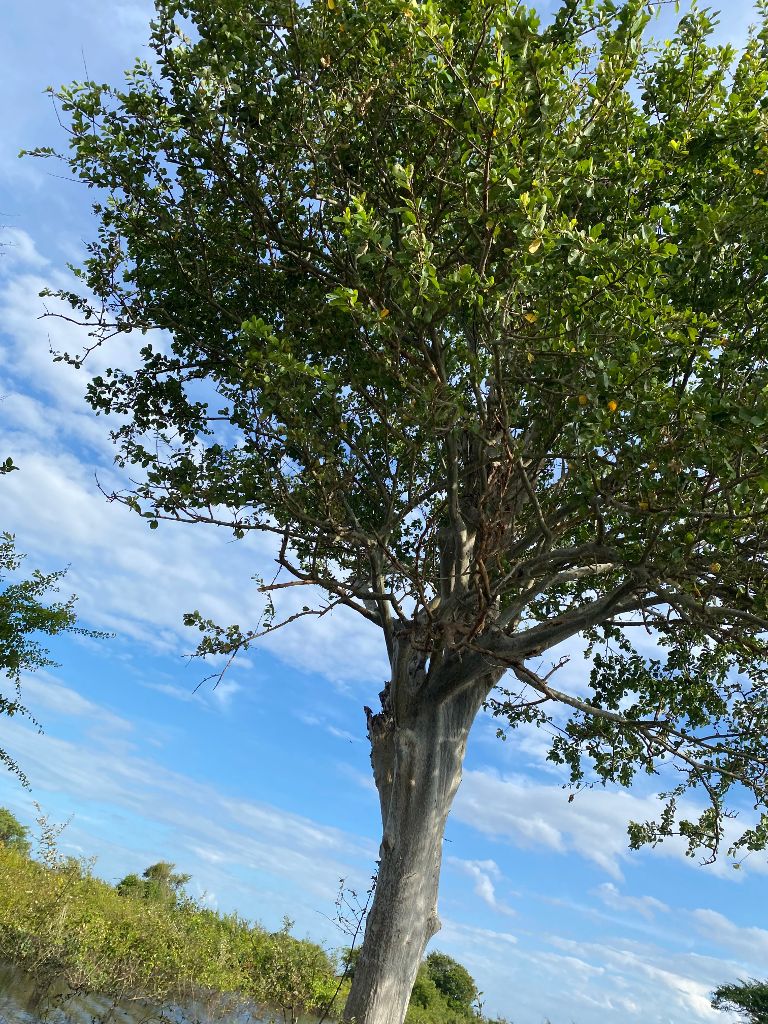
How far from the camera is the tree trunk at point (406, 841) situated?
922cm

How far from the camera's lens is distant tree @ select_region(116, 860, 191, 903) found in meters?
23.3

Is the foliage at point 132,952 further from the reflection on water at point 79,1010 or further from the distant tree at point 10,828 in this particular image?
the distant tree at point 10,828

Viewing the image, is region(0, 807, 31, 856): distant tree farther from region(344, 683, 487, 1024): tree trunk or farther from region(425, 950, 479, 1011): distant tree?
region(344, 683, 487, 1024): tree trunk

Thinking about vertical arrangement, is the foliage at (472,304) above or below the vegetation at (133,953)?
above

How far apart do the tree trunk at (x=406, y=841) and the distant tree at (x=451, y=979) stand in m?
21.9

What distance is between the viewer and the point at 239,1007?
15.6 metres

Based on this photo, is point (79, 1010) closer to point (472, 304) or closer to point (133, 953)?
point (133, 953)

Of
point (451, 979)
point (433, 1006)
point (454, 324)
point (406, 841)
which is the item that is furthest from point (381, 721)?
point (451, 979)

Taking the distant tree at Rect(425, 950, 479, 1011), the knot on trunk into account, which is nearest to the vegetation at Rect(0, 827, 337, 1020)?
the knot on trunk

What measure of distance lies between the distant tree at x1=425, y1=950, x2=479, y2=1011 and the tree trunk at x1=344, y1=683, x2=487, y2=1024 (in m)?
21.9

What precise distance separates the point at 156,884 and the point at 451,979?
12243 millimetres

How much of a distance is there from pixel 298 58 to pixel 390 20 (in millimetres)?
1184

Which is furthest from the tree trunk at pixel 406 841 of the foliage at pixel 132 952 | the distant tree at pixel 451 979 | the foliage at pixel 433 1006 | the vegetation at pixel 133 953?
the distant tree at pixel 451 979

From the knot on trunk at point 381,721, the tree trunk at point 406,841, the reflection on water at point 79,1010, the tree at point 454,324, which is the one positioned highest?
the tree at point 454,324
